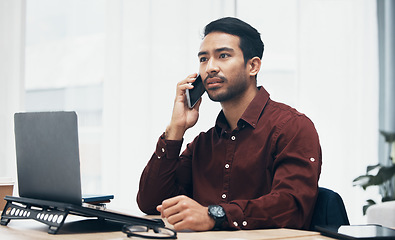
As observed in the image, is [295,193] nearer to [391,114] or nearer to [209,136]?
[209,136]

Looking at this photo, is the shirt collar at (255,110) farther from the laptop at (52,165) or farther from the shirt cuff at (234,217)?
the laptop at (52,165)

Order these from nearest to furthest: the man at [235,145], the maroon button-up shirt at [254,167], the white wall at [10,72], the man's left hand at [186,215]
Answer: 1. the man's left hand at [186,215]
2. the maroon button-up shirt at [254,167]
3. the man at [235,145]
4. the white wall at [10,72]

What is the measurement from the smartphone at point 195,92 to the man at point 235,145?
24 millimetres

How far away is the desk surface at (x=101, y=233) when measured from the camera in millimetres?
1038

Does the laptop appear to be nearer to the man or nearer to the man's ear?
the man

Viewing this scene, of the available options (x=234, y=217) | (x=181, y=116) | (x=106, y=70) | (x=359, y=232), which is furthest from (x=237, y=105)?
(x=106, y=70)

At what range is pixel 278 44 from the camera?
3672 millimetres

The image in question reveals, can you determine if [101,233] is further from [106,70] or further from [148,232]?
[106,70]

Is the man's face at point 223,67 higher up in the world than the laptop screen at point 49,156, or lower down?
higher up

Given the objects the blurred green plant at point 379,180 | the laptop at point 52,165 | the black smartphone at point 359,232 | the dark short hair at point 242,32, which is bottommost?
the blurred green plant at point 379,180

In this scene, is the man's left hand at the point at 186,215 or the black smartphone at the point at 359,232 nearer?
the black smartphone at the point at 359,232

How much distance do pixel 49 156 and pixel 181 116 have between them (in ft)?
2.20

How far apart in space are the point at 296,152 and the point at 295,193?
0.50 ft

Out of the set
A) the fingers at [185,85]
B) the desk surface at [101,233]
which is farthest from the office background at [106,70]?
the desk surface at [101,233]
